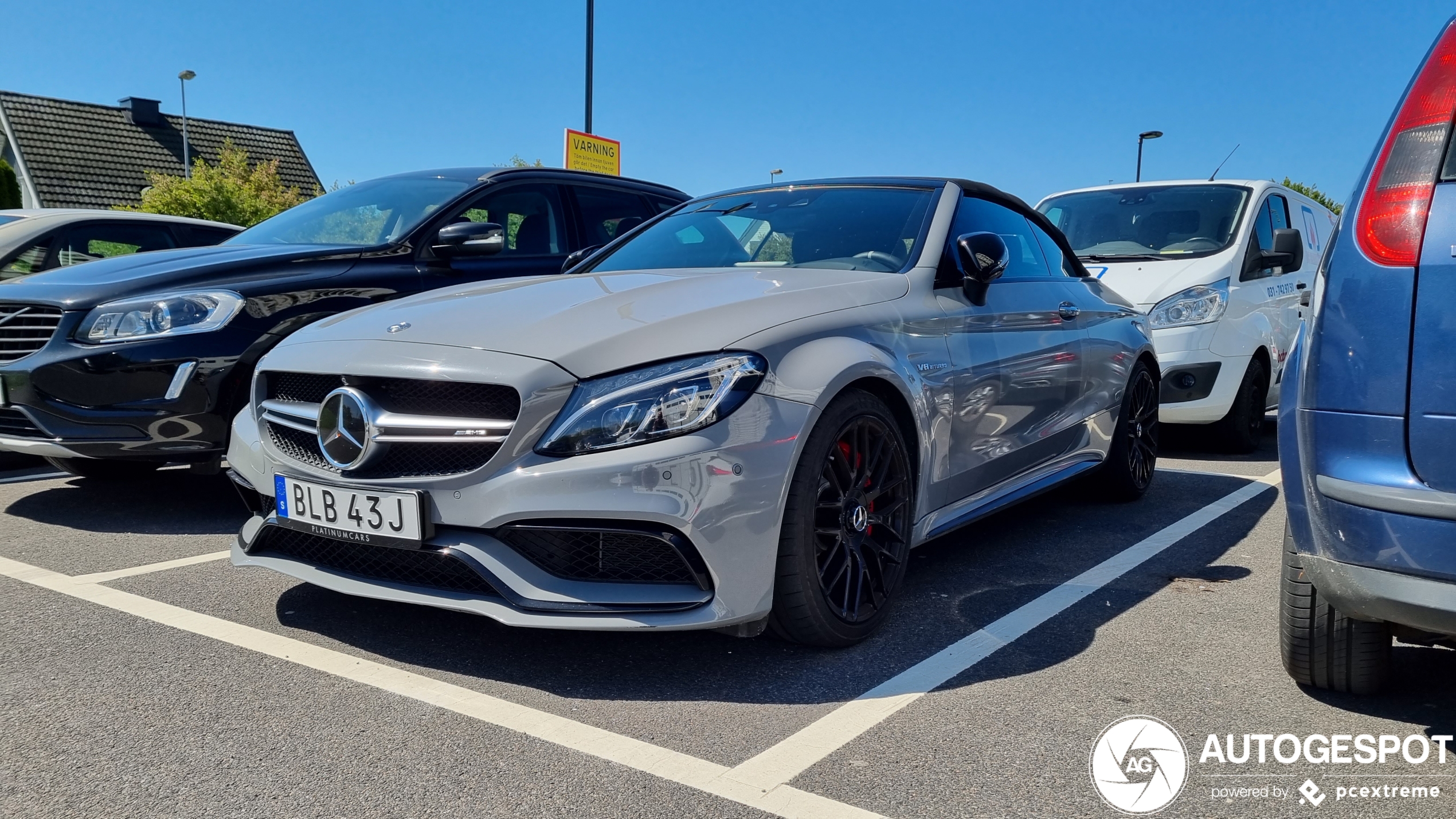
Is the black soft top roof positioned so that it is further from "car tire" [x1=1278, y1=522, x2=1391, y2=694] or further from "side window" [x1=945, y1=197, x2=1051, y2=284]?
"car tire" [x1=1278, y1=522, x2=1391, y2=694]

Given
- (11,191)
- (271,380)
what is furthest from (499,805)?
(11,191)

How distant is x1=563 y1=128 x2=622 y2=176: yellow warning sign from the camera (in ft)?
46.2

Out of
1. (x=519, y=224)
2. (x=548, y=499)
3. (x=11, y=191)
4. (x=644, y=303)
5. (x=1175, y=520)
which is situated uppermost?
(x=11, y=191)

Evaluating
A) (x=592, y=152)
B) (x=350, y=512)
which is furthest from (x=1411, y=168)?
(x=592, y=152)

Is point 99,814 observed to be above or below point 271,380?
below

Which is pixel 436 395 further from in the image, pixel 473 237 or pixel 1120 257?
pixel 1120 257

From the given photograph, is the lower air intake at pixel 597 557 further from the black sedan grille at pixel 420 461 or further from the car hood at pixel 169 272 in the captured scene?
the car hood at pixel 169 272

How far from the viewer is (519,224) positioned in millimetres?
6102

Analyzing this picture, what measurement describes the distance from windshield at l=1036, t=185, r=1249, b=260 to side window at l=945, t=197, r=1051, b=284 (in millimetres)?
2496

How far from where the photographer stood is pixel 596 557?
9.29 ft

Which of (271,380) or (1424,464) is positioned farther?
(271,380)

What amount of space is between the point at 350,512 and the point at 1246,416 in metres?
5.96

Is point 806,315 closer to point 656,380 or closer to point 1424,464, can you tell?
point 656,380

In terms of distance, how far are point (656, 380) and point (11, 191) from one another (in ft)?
78.6
